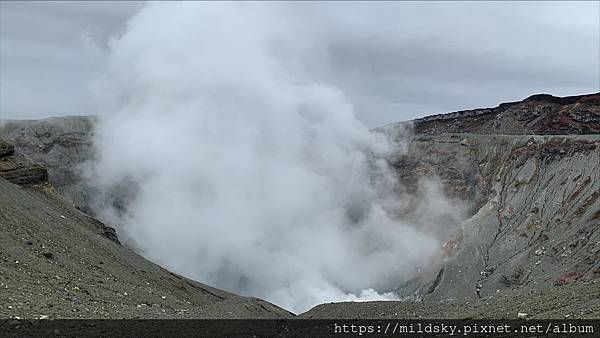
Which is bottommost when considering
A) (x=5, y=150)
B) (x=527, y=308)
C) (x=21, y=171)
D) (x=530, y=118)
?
(x=527, y=308)

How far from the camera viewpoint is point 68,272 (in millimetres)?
28266

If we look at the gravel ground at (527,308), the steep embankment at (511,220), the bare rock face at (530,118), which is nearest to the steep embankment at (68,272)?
the gravel ground at (527,308)

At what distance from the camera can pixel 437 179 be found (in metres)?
76.1

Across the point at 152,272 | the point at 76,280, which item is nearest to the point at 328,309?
the point at 76,280

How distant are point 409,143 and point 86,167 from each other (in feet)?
138

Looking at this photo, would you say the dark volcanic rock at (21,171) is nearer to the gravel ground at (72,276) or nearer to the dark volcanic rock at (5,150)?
the dark volcanic rock at (5,150)

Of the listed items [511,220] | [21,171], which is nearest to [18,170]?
[21,171]

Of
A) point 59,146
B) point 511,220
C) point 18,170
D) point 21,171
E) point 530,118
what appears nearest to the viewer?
point 18,170

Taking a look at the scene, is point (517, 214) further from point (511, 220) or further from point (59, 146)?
point (59, 146)

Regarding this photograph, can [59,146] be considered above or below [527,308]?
above

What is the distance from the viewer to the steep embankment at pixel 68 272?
21266 mm

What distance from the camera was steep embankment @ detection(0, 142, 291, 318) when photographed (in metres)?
21.3

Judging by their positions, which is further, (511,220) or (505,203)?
(505,203)

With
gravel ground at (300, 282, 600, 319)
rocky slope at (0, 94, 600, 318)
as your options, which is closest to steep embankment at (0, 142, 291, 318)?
rocky slope at (0, 94, 600, 318)
